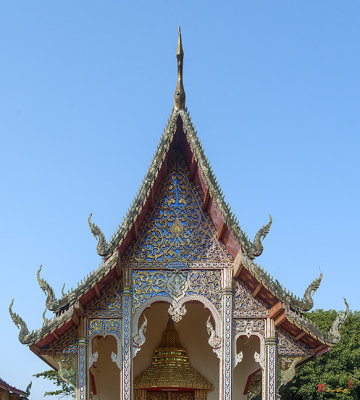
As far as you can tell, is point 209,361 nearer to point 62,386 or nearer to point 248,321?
point 248,321

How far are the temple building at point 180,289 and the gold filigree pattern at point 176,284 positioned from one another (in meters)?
0.02

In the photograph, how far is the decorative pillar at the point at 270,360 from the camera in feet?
36.5

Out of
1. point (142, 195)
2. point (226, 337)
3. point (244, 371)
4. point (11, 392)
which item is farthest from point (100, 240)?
point (11, 392)

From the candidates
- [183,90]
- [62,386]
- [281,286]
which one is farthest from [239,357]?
[62,386]

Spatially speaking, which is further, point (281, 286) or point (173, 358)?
point (173, 358)

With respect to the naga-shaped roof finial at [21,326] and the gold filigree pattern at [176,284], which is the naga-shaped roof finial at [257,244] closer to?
the gold filigree pattern at [176,284]

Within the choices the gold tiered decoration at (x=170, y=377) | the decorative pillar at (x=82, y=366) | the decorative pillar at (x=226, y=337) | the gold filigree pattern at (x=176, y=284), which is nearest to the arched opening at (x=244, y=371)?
the gold tiered decoration at (x=170, y=377)

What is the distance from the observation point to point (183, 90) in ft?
39.2

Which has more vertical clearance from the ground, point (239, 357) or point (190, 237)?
point (190, 237)

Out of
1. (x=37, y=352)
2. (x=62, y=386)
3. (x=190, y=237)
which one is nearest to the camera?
(x=37, y=352)

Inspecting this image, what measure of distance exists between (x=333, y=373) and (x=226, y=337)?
19594 mm

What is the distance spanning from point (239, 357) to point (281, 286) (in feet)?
4.61

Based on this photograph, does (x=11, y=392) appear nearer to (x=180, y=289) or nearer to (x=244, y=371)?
(x=244, y=371)

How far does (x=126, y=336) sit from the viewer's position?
11227 mm
